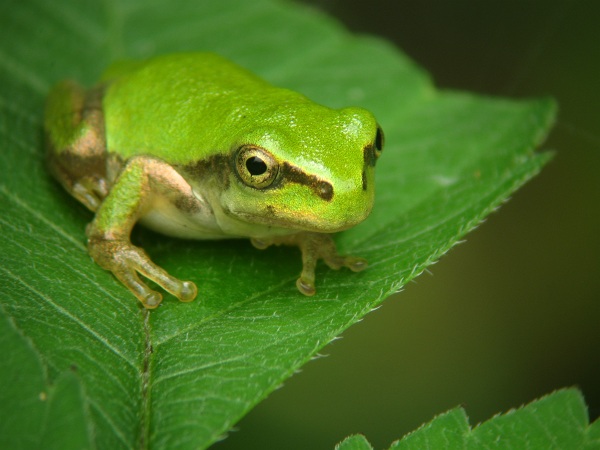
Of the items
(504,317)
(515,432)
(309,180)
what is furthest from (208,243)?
(504,317)

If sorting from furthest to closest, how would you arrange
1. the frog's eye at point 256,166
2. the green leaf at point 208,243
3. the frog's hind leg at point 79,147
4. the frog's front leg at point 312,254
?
1. the frog's hind leg at point 79,147
2. the frog's front leg at point 312,254
3. the frog's eye at point 256,166
4. the green leaf at point 208,243

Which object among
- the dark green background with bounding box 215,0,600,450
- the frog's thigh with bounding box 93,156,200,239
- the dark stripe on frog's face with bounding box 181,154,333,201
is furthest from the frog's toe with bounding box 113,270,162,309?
the dark green background with bounding box 215,0,600,450

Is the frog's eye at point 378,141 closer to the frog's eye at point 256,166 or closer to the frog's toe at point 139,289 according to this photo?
the frog's eye at point 256,166

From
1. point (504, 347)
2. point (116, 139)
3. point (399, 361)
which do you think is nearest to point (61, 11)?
point (116, 139)

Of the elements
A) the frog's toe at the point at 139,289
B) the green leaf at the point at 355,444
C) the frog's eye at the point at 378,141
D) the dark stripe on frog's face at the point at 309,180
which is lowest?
the green leaf at the point at 355,444

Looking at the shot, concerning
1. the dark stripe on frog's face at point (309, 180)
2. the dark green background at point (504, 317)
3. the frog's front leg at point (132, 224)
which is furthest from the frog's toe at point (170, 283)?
the dark green background at point (504, 317)

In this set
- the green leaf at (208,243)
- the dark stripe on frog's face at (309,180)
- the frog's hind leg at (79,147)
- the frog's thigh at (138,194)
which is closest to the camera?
the green leaf at (208,243)

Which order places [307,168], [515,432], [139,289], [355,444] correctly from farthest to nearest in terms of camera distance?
1. [139,289]
2. [307,168]
3. [515,432]
4. [355,444]

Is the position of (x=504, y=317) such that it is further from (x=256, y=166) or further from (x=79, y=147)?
(x=79, y=147)

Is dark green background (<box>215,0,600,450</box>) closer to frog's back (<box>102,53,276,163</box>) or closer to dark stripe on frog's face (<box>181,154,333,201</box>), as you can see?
dark stripe on frog's face (<box>181,154,333,201</box>)
